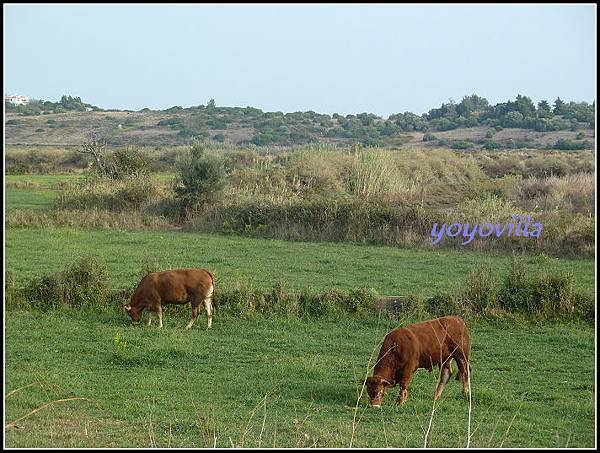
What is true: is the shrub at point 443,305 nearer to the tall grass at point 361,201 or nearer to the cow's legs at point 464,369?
the cow's legs at point 464,369

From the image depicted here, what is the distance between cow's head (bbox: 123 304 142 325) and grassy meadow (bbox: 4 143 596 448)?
0.86 feet

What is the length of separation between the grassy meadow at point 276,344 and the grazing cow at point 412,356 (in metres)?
0.27

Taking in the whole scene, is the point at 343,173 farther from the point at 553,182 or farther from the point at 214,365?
the point at 214,365

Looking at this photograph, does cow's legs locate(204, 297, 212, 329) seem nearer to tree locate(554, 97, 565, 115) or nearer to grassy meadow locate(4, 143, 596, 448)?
grassy meadow locate(4, 143, 596, 448)

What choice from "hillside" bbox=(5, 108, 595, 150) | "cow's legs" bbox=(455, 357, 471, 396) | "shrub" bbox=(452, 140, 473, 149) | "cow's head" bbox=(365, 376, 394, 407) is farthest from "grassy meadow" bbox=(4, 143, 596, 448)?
"hillside" bbox=(5, 108, 595, 150)

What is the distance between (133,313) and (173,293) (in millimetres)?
730

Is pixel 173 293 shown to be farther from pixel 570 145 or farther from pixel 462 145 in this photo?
pixel 462 145

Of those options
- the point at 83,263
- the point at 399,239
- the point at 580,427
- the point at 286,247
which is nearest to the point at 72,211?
the point at 286,247

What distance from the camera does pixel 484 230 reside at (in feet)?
70.6

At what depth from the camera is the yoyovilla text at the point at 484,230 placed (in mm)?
20953

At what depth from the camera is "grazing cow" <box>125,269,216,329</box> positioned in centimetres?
1261

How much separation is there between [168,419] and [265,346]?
3451 mm

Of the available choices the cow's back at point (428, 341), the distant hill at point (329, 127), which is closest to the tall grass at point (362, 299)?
the cow's back at point (428, 341)

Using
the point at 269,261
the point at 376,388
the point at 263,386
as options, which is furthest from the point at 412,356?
the point at 269,261
